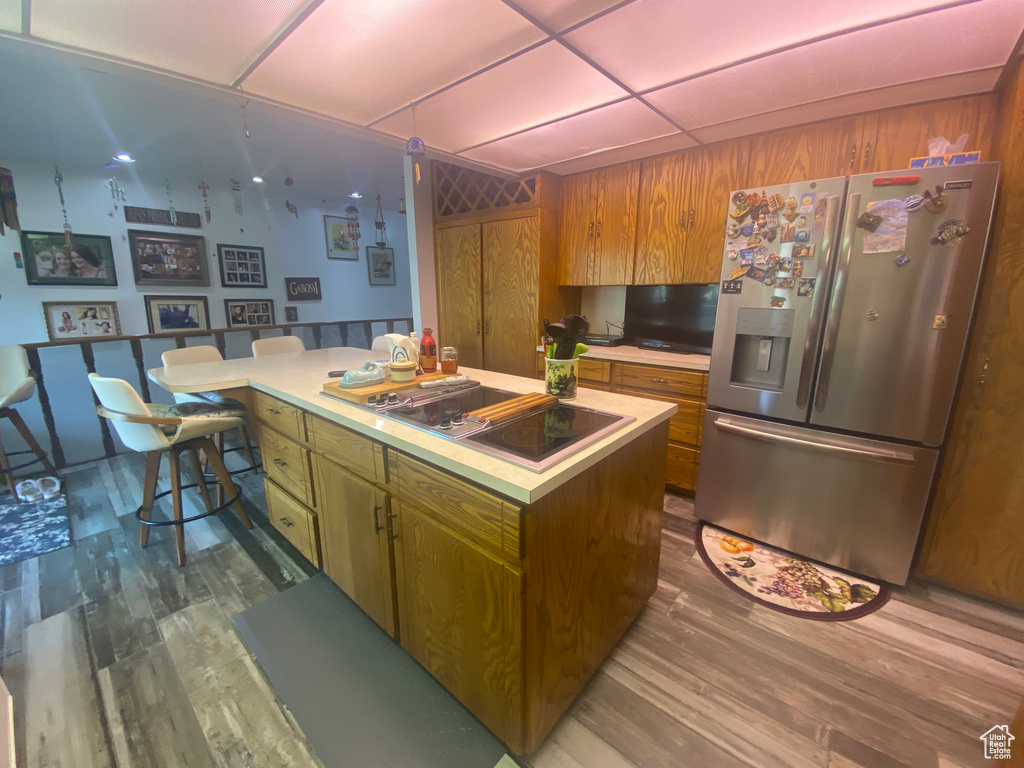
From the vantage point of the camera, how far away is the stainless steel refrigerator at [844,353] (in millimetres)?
1558

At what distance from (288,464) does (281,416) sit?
0.22 metres

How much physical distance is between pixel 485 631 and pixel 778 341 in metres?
1.82

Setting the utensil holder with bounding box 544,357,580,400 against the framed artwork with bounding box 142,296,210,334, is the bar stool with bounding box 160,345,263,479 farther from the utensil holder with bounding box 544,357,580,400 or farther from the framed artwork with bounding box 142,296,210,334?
the framed artwork with bounding box 142,296,210,334

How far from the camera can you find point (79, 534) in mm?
2260

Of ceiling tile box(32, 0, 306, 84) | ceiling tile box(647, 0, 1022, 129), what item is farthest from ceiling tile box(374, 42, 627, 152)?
ceiling tile box(32, 0, 306, 84)

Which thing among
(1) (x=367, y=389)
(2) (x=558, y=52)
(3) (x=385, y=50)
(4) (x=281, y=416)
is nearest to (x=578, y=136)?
(2) (x=558, y=52)

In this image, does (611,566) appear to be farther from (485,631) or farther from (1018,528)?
(1018,528)

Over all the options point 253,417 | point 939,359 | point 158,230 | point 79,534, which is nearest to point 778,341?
point 939,359

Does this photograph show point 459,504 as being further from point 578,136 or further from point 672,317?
point 672,317

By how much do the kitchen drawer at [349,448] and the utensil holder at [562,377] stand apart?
0.65 metres

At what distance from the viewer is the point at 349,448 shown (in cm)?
143

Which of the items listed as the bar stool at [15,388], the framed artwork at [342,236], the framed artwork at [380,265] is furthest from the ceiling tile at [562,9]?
the framed artwork at [380,265]

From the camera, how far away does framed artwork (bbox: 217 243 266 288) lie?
4.50m

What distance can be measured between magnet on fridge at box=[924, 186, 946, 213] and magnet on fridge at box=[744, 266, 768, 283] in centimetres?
55
